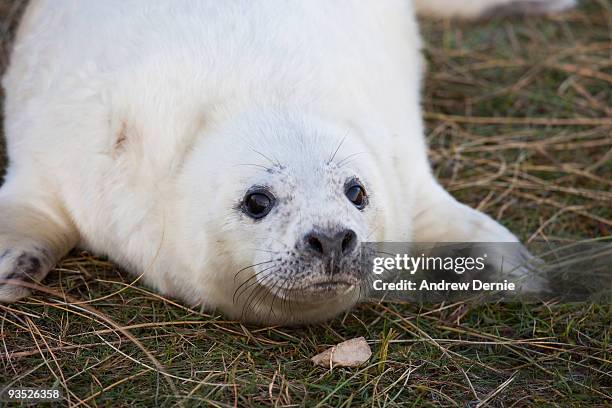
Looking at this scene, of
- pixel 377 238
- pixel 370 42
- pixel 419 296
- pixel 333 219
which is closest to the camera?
pixel 333 219

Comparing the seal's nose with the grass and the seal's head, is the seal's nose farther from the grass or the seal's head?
the grass

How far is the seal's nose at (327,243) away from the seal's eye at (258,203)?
0.23 metres

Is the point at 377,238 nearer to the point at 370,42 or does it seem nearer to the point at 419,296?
the point at 419,296

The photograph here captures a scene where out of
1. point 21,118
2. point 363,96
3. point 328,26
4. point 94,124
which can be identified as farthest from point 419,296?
point 21,118

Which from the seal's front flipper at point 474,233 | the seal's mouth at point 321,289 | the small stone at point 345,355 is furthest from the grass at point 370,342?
the seal's mouth at point 321,289

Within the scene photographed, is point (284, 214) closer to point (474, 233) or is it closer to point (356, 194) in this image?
point (356, 194)

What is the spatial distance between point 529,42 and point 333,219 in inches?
137

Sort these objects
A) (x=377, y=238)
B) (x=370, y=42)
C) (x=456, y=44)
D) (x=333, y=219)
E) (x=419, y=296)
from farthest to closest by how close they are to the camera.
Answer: (x=456, y=44) < (x=370, y=42) < (x=419, y=296) < (x=377, y=238) < (x=333, y=219)

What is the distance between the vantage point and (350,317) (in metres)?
3.63

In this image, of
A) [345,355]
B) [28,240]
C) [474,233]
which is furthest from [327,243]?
[28,240]

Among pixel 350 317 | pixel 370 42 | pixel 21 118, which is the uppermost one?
pixel 370 42

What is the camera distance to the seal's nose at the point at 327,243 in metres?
2.95

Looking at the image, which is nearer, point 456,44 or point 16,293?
point 16,293

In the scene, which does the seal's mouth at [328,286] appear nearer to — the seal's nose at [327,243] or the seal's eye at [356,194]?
the seal's nose at [327,243]
